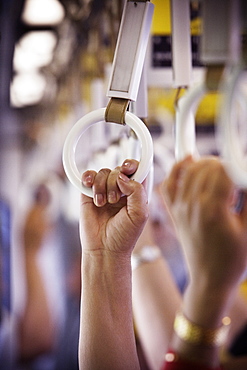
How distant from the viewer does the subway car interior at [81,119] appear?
0.54 meters

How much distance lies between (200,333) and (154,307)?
288 millimetres

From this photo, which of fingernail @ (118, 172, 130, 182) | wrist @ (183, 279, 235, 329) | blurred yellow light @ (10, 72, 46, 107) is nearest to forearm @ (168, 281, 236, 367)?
wrist @ (183, 279, 235, 329)

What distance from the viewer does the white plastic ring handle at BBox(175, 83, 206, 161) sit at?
591mm

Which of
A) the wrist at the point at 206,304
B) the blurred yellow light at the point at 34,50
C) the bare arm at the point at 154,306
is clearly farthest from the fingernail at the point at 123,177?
the blurred yellow light at the point at 34,50

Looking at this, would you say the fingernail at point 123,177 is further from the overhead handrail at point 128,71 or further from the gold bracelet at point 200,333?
the gold bracelet at point 200,333

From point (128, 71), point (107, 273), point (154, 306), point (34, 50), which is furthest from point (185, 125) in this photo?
point (34, 50)

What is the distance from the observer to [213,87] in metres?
0.50

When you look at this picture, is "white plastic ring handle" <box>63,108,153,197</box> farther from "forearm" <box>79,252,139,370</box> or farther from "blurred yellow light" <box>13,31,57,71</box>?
"blurred yellow light" <box>13,31,57,71</box>

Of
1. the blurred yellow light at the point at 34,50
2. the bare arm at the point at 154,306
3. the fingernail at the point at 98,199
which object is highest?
the blurred yellow light at the point at 34,50

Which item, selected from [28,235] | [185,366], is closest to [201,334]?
[185,366]

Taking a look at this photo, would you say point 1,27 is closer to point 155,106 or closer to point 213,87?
point 155,106

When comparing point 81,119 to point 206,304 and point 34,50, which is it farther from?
point 34,50

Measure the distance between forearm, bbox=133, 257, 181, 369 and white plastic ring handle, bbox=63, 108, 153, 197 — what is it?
1.95ft

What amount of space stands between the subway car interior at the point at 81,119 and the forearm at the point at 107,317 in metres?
0.13
